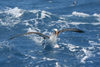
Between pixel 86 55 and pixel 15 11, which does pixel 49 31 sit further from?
pixel 15 11

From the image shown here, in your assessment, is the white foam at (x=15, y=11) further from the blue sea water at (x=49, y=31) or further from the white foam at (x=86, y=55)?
the white foam at (x=86, y=55)

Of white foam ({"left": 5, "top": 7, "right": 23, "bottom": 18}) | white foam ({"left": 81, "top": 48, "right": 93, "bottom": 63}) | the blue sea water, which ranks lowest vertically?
white foam ({"left": 81, "top": 48, "right": 93, "bottom": 63})

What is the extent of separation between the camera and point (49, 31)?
2525 centimetres

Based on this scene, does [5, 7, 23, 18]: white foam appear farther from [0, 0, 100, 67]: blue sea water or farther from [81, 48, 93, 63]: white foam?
[81, 48, 93, 63]: white foam

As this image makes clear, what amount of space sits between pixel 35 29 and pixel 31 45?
3058 mm

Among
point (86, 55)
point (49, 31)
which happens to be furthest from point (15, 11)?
point (86, 55)

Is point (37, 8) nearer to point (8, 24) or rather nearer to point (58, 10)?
point (58, 10)

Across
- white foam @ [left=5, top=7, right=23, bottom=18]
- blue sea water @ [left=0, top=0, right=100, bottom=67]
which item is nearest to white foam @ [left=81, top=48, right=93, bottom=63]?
blue sea water @ [left=0, top=0, right=100, bottom=67]

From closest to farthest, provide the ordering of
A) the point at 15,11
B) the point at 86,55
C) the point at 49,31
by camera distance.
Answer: the point at 86,55 → the point at 49,31 → the point at 15,11

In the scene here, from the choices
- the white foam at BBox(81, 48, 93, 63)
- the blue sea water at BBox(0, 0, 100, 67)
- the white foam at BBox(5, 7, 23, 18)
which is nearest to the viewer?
the white foam at BBox(81, 48, 93, 63)

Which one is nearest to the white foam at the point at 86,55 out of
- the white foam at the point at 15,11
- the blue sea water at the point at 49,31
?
the blue sea water at the point at 49,31

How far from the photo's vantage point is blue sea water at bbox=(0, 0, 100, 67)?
20609mm

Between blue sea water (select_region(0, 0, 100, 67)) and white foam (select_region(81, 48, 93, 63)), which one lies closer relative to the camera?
white foam (select_region(81, 48, 93, 63))

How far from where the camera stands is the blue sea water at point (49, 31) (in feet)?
67.6
